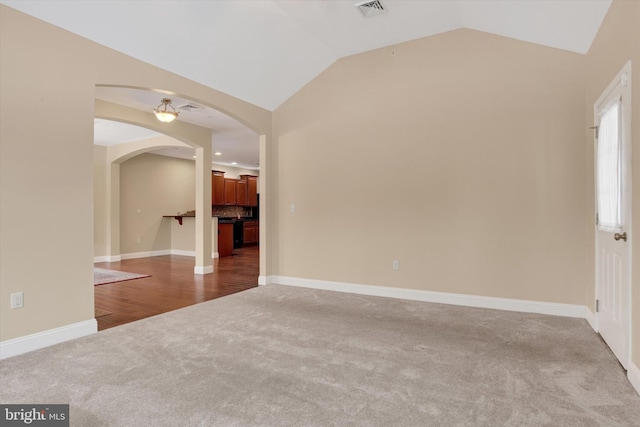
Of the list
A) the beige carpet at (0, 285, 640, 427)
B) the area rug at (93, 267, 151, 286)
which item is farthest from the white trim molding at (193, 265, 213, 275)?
the beige carpet at (0, 285, 640, 427)

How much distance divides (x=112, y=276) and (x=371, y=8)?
19.7ft

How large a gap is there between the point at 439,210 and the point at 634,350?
2304 millimetres

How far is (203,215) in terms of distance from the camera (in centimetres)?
641

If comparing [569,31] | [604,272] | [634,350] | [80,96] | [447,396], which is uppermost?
[569,31]

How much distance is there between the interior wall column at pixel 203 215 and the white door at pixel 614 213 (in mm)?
5725

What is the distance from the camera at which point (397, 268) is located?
14.9ft

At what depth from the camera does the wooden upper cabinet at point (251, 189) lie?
39.6 feet

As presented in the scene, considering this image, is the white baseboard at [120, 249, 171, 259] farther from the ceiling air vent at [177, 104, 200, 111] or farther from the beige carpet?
the beige carpet

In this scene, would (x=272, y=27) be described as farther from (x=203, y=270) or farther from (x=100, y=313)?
(x=203, y=270)

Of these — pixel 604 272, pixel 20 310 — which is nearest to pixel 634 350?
pixel 604 272

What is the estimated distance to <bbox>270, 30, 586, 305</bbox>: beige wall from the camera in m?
3.71

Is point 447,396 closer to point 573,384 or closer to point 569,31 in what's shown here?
point 573,384

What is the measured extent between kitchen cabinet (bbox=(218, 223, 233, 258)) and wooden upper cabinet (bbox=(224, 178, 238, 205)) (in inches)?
91.1

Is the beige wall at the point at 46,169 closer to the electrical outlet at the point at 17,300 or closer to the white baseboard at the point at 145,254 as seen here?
the electrical outlet at the point at 17,300
